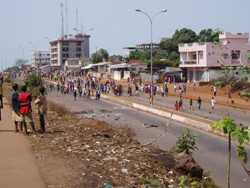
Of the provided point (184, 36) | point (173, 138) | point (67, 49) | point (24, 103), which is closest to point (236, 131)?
point (24, 103)

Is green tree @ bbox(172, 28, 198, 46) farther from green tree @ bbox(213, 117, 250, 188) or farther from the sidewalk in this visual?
green tree @ bbox(213, 117, 250, 188)

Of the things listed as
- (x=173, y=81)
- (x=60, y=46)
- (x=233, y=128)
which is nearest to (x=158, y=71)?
(x=173, y=81)

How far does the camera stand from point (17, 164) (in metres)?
11.2

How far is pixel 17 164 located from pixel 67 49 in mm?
176529

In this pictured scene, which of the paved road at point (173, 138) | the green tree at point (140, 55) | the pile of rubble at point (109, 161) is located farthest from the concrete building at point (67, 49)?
the pile of rubble at point (109, 161)

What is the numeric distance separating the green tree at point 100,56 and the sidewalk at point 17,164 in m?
124

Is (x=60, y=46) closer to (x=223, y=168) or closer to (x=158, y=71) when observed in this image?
(x=158, y=71)

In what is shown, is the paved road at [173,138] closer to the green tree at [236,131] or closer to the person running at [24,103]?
the person running at [24,103]

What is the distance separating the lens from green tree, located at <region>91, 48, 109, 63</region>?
140 meters

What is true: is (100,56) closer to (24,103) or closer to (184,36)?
(184,36)

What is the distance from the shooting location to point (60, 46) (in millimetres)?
181875

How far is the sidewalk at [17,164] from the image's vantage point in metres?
9.45

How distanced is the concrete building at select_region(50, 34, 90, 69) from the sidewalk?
16433cm

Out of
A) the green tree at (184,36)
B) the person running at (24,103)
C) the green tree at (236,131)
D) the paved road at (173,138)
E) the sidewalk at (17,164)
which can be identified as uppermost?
the green tree at (184,36)
